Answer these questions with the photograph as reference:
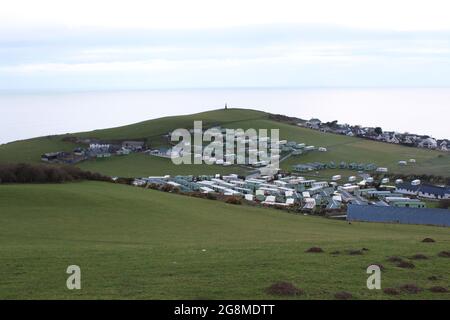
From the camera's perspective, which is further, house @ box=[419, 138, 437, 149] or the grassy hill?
house @ box=[419, 138, 437, 149]


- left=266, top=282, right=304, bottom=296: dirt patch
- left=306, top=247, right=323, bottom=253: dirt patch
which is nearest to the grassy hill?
left=306, top=247, right=323, bottom=253: dirt patch

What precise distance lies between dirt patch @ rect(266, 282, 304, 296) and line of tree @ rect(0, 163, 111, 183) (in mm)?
30647

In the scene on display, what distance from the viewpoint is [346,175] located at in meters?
66.9

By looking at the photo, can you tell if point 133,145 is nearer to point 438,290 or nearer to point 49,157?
point 49,157

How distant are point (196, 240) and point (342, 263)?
27.3 feet

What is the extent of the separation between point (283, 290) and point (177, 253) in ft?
19.1

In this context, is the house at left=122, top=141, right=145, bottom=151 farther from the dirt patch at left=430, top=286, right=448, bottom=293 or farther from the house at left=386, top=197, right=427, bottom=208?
the dirt patch at left=430, top=286, right=448, bottom=293

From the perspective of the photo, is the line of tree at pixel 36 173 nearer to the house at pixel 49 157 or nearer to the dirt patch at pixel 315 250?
the dirt patch at pixel 315 250

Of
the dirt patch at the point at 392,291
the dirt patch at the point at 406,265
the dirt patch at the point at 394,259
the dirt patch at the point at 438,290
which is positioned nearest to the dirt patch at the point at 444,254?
the dirt patch at the point at 394,259

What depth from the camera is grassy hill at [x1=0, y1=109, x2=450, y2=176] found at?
70.6m

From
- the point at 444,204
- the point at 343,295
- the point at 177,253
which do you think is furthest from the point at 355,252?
the point at 444,204

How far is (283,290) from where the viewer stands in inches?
452

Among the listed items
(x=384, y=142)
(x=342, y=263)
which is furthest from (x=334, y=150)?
(x=342, y=263)
